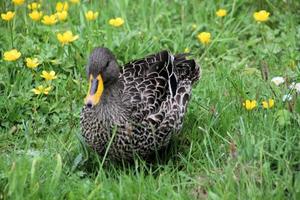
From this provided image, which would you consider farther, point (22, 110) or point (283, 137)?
point (22, 110)

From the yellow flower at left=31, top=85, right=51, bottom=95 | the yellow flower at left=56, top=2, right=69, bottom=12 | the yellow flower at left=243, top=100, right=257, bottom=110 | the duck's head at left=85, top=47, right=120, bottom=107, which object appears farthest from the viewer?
the yellow flower at left=56, top=2, right=69, bottom=12

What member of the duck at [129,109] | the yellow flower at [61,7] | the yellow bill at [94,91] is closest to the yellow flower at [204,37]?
the duck at [129,109]

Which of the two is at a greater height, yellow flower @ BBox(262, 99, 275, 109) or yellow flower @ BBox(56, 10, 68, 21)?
yellow flower @ BBox(56, 10, 68, 21)

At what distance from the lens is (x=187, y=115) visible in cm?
509

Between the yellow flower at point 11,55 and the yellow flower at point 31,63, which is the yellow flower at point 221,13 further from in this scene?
the yellow flower at point 11,55

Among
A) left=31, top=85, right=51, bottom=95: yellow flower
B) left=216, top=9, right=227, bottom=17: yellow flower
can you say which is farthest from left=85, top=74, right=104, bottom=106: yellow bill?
left=216, top=9, right=227, bottom=17: yellow flower

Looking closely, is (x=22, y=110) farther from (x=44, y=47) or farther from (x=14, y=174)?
(x=14, y=174)

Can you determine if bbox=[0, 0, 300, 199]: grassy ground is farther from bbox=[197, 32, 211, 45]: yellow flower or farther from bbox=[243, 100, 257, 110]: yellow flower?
bbox=[197, 32, 211, 45]: yellow flower

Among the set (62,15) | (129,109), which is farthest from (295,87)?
(62,15)

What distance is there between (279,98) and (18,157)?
5.36 feet

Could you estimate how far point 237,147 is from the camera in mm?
4258

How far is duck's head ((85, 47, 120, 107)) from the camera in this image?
4219 millimetres

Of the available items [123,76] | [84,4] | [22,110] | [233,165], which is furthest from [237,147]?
[84,4]

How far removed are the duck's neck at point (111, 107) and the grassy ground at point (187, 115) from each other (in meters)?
0.29
